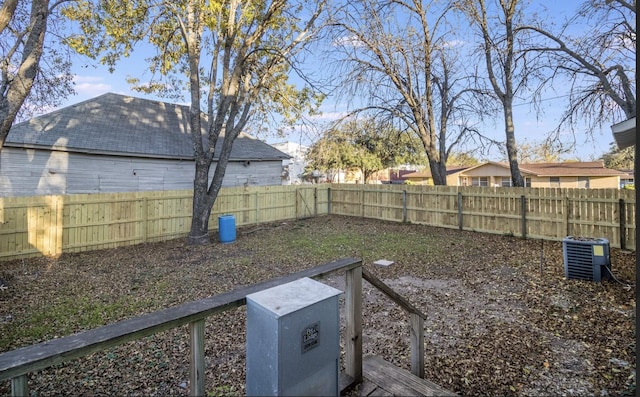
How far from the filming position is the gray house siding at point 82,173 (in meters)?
9.38

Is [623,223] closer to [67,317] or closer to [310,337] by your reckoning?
[310,337]

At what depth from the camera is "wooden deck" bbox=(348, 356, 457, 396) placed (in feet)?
7.25

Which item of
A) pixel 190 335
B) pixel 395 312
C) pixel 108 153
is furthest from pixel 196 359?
pixel 108 153

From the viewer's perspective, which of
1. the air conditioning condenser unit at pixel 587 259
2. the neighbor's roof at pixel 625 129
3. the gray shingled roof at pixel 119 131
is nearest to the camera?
the neighbor's roof at pixel 625 129

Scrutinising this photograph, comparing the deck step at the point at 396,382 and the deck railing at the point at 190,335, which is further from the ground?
the deck railing at the point at 190,335

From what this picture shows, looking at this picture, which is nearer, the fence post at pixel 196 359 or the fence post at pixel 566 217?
the fence post at pixel 196 359

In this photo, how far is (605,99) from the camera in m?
8.65

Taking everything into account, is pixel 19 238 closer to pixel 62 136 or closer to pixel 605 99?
pixel 62 136

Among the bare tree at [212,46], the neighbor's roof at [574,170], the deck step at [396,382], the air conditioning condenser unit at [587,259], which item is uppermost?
the bare tree at [212,46]

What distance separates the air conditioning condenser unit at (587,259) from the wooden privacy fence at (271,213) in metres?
2.97

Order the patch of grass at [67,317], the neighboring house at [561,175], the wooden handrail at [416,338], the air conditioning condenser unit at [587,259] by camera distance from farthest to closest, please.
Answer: the neighboring house at [561,175], the air conditioning condenser unit at [587,259], the patch of grass at [67,317], the wooden handrail at [416,338]

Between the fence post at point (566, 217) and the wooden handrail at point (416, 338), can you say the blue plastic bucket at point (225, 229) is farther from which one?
the fence post at point (566, 217)

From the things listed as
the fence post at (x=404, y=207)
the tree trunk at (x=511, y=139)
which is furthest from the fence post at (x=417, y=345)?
the tree trunk at (x=511, y=139)

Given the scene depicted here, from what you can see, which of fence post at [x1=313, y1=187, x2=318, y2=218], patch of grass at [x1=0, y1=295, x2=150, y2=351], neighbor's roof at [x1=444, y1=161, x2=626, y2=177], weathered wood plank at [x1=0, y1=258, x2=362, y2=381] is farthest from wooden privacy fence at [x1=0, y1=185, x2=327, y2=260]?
neighbor's roof at [x1=444, y1=161, x2=626, y2=177]
